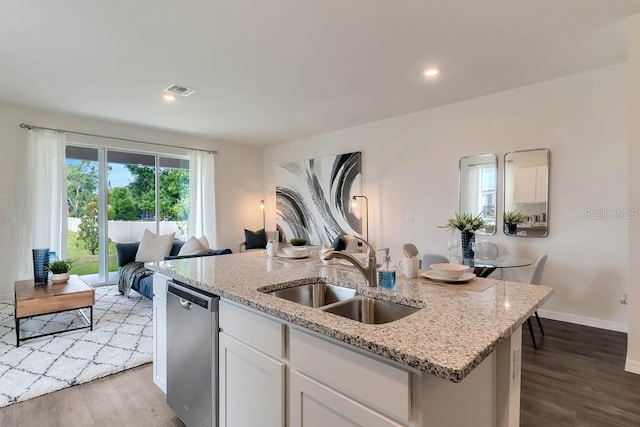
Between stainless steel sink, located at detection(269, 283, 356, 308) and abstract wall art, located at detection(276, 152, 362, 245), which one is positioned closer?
stainless steel sink, located at detection(269, 283, 356, 308)

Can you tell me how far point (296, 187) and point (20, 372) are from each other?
4.59 metres

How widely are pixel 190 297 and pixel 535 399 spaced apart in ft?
7.29

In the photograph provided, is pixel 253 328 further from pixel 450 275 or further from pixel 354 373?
pixel 450 275

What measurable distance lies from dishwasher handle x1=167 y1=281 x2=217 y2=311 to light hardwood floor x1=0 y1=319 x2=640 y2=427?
0.79 meters

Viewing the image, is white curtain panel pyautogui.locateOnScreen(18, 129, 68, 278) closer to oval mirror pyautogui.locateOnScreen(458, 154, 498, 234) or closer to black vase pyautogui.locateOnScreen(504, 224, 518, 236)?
oval mirror pyautogui.locateOnScreen(458, 154, 498, 234)

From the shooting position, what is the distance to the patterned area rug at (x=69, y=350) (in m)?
2.36

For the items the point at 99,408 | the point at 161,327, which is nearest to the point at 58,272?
the point at 99,408

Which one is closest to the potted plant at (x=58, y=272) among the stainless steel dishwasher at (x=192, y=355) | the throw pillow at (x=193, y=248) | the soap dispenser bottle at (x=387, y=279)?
the throw pillow at (x=193, y=248)

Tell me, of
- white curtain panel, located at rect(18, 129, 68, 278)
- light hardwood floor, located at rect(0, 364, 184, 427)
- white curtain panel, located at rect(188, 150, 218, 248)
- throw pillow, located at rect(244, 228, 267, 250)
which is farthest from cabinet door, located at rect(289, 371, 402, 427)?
white curtain panel, located at rect(188, 150, 218, 248)

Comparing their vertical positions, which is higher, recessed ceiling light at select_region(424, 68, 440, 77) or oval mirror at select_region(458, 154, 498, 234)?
recessed ceiling light at select_region(424, 68, 440, 77)

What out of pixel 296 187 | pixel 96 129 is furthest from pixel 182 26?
pixel 296 187

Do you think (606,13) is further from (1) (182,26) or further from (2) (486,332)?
(1) (182,26)

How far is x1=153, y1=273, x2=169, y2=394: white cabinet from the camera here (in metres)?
2.03

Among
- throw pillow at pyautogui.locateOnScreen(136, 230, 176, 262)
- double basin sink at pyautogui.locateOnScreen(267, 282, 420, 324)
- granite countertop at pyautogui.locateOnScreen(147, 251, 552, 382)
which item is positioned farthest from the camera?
throw pillow at pyautogui.locateOnScreen(136, 230, 176, 262)
